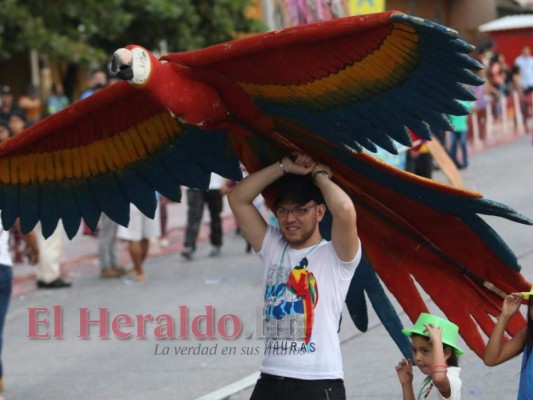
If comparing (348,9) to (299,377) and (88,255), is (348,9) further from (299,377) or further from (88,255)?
(299,377)

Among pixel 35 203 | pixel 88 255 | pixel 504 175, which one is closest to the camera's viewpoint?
pixel 35 203

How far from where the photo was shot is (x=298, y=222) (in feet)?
17.3

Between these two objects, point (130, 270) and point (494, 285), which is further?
point (130, 270)

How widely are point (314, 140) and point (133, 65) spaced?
3.21 feet

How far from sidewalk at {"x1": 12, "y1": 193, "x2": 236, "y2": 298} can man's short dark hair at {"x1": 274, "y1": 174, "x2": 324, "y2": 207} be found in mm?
7758

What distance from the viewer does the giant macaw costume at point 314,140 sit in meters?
4.61

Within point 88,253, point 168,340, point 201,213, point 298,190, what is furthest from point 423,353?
point 88,253

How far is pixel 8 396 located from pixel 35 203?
3.24 meters

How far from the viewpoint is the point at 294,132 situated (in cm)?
527

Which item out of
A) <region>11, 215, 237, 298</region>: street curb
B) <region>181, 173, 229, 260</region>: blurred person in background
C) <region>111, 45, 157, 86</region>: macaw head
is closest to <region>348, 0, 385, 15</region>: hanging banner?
<region>181, 173, 229, 260</region>: blurred person in background

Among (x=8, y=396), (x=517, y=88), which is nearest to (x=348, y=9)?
(x=8, y=396)

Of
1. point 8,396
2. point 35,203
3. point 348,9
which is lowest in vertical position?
point 8,396

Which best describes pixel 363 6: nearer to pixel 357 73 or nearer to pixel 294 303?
pixel 294 303

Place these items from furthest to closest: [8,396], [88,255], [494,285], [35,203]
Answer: [88,255] < [8,396] < [35,203] < [494,285]
